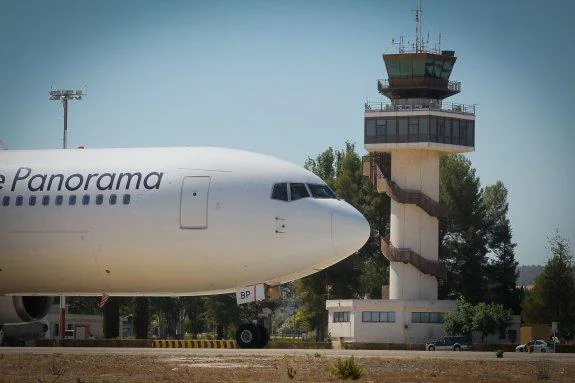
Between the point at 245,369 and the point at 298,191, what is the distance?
10919 millimetres

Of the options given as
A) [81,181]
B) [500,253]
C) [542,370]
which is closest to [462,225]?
[500,253]

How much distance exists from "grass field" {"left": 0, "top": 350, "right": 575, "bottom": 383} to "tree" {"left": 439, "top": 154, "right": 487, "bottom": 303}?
72.4 meters

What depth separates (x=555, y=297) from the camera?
110 meters

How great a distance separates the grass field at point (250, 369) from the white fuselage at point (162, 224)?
4.26 m

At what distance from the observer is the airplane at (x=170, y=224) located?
42719 mm

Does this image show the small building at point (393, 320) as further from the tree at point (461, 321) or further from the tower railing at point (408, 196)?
the tower railing at point (408, 196)

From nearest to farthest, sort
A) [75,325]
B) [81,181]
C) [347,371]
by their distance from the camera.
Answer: [347,371]
[81,181]
[75,325]

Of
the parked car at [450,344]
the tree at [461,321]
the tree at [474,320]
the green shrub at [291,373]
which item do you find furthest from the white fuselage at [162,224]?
the tree at [474,320]

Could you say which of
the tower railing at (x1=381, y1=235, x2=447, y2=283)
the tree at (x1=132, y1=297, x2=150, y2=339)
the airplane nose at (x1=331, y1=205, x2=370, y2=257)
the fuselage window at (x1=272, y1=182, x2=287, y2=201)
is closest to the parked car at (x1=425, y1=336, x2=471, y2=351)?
the tower railing at (x1=381, y1=235, x2=447, y2=283)

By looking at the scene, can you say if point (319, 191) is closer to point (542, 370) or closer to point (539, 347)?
point (542, 370)

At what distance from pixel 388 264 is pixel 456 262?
6.46 metres

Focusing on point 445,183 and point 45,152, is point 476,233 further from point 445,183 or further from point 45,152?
point 45,152

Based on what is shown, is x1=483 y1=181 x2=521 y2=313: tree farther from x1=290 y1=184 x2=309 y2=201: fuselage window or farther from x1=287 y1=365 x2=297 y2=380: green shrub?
x1=287 y1=365 x2=297 y2=380: green shrub

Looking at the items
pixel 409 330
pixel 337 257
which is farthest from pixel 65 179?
pixel 409 330
